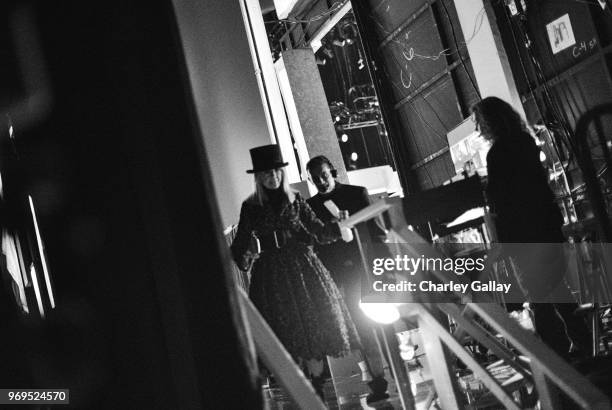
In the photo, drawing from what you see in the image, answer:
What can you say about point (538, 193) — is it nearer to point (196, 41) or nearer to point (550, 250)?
point (550, 250)

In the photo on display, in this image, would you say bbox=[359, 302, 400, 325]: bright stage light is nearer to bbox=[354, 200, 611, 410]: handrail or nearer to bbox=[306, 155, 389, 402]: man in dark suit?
bbox=[354, 200, 611, 410]: handrail

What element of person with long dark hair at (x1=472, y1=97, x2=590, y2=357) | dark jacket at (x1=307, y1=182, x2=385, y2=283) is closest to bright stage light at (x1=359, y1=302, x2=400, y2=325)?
person with long dark hair at (x1=472, y1=97, x2=590, y2=357)

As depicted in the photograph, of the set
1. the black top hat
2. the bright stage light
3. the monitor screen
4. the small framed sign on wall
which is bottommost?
the bright stage light

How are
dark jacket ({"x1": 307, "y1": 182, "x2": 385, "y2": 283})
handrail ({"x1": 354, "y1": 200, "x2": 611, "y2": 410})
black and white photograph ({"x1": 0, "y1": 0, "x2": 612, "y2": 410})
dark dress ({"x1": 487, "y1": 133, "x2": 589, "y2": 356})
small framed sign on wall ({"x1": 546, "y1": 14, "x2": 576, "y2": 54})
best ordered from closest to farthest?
black and white photograph ({"x1": 0, "y1": 0, "x2": 612, "y2": 410}) → handrail ({"x1": 354, "y1": 200, "x2": 611, "y2": 410}) → dark dress ({"x1": 487, "y1": 133, "x2": 589, "y2": 356}) → dark jacket ({"x1": 307, "y1": 182, "x2": 385, "y2": 283}) → small framed sign on wall ({"x1": 546, "y1": 14, "x2": 576, "y2": 54})

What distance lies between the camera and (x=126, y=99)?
62 cm

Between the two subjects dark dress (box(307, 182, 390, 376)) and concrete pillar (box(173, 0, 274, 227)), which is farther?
concrete pillar (box(173, 0, 274, 227))

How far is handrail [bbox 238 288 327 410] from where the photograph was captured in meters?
1.52

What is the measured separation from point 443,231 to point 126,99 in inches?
175

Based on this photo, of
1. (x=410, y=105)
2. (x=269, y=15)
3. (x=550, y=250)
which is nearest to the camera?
(x=550, y=250)

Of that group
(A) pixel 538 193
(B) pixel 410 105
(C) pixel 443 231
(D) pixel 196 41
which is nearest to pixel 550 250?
(A) pixel 538 193

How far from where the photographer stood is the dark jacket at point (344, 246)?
4.24 m

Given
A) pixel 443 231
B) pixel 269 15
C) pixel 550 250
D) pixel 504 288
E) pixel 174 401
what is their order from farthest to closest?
pixel 269 15
pixel 443 231
pixel 504 288
pixel 550 250
pixel 174 401

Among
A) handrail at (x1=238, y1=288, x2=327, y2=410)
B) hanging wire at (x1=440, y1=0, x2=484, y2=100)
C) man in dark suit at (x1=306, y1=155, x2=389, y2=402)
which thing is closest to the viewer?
handrail at (x1=238, y1=288, x2=327, y2=410)

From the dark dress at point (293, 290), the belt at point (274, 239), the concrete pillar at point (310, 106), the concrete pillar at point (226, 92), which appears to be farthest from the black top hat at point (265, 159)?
the concrete pillar at point (310, 106)
